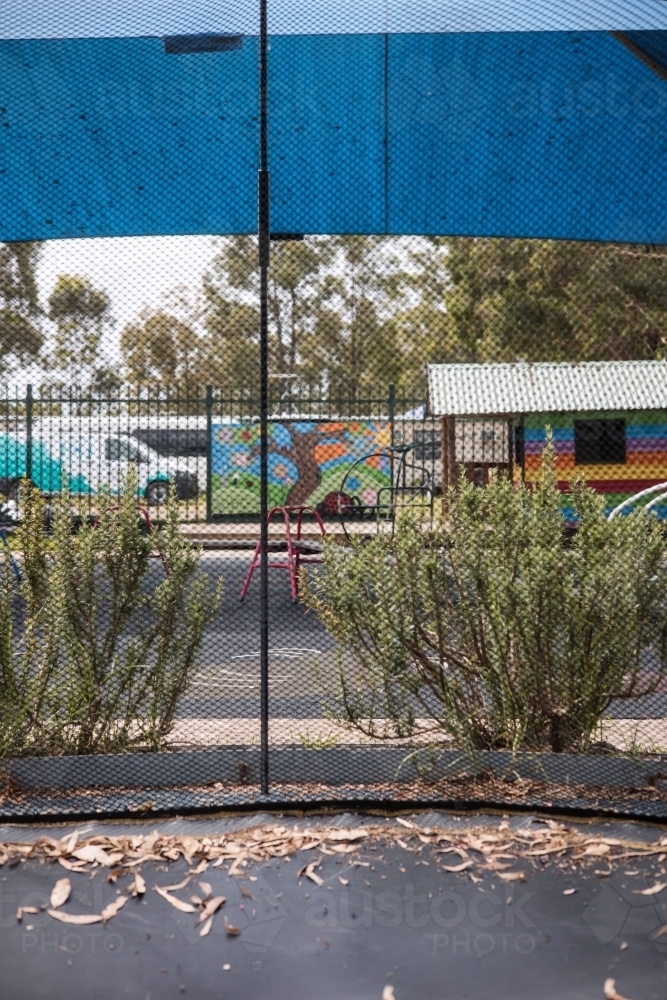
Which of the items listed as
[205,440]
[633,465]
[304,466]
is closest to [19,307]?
[205,440]

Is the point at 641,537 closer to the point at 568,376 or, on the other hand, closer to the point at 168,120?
the point at 168,120

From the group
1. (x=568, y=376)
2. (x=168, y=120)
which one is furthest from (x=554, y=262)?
(x=168, y=120)

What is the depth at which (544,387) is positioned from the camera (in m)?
6.88

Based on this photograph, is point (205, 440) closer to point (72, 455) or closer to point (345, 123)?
point (72, 455)

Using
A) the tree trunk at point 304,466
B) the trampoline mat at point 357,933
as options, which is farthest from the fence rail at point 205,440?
the trampoline mat at point 357,933

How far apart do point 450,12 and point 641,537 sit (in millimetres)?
1967

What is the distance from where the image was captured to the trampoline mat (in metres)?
2.31

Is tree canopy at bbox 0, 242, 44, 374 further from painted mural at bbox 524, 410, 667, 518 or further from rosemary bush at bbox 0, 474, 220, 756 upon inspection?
painted mural at bbox 524, 410, 667, 518

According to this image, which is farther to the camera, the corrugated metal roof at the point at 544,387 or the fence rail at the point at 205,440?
the fence rail at the point at 205,440

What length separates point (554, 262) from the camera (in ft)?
20.2

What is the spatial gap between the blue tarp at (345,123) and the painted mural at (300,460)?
6.15m

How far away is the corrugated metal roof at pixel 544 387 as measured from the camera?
21.6 ft

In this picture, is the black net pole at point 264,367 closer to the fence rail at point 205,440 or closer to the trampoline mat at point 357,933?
the trampoline mat at point 357,933

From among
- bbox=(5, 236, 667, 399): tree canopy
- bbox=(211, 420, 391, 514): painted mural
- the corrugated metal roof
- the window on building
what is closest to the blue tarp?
bbox=(5, 236, 667, 399): tree canopy
